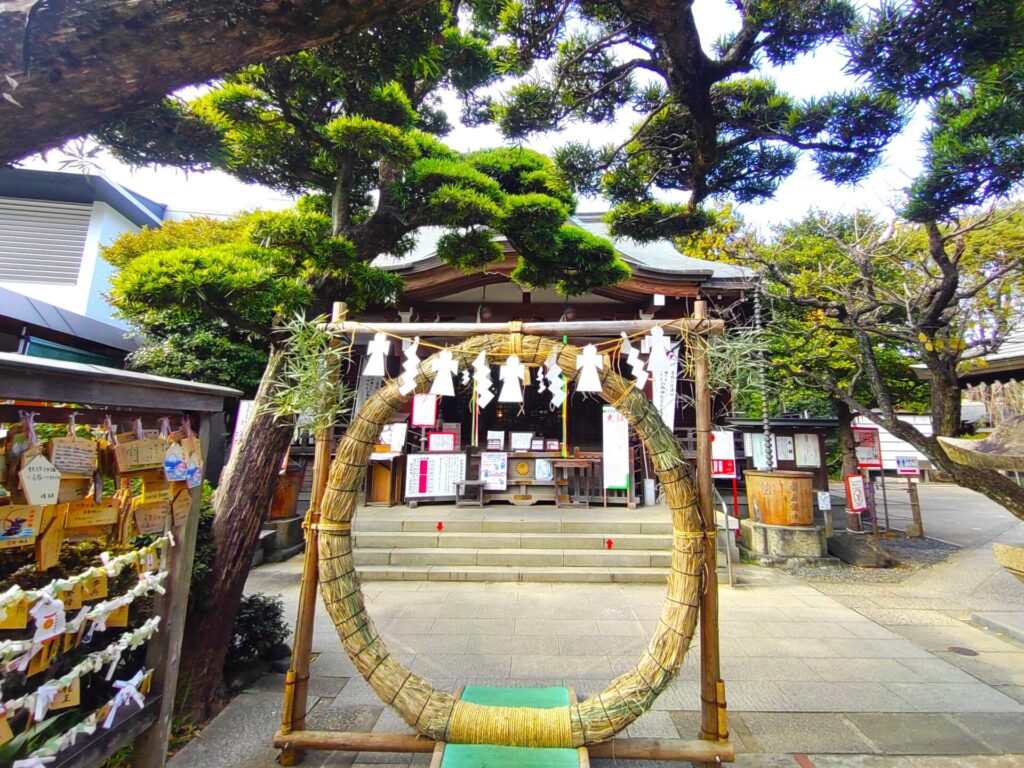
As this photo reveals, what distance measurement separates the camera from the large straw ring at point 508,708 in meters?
2.24

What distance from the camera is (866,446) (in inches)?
312

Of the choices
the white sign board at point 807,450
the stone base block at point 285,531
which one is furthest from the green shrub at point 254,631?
the white sign board at point 807,450

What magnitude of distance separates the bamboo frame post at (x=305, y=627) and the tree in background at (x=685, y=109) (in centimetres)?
331

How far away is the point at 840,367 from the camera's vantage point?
8.80m

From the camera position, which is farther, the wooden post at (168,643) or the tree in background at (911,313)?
the tree in background at (911,313)

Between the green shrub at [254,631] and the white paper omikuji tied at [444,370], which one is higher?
the white paper omikuji tied at [444,370]

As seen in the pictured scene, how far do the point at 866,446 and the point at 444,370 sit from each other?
9028mm

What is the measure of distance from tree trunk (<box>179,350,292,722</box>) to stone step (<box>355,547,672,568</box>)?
2.97 m

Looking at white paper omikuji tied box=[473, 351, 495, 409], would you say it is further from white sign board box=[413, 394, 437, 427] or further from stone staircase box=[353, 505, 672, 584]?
white sign board box=[413, 394, 437, 427]

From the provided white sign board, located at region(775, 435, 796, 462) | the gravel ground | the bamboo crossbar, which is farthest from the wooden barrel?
the bamboo crossbar

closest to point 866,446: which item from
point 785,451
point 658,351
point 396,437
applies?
point 785,451

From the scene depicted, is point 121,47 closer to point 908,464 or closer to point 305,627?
point 305,627

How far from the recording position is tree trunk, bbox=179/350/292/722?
2879mm

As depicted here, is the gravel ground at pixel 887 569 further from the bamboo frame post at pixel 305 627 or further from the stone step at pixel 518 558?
the bamboo frame post at pixel 305 627
